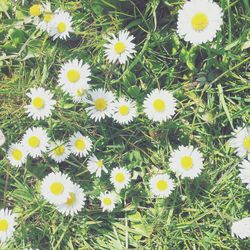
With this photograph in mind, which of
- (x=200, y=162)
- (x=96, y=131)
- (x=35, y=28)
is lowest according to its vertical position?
(x=200, y=162)

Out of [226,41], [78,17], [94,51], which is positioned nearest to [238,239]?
[226,41]

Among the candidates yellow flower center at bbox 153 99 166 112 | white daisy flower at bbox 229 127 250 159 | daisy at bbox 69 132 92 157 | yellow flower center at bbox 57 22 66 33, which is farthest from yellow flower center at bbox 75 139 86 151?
white daisy flower at bbox 229 127 250 159

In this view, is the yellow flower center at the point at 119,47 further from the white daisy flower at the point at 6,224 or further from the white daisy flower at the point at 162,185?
the white daisy flower at the point at 6,224

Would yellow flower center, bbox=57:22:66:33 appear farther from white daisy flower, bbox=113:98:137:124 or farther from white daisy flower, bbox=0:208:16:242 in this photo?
white daisy flower, bbox=0:208:16:242

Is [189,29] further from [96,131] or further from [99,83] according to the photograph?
[96,131]

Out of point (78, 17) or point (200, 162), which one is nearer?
point (200, 162)

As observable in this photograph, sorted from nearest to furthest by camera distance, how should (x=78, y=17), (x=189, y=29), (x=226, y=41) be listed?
(x=189, y=29)
(x=226, y=41)
(x=78, y=17)

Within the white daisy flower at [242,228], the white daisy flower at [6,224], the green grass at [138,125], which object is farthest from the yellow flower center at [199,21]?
the white daisy flower at [6,224]
